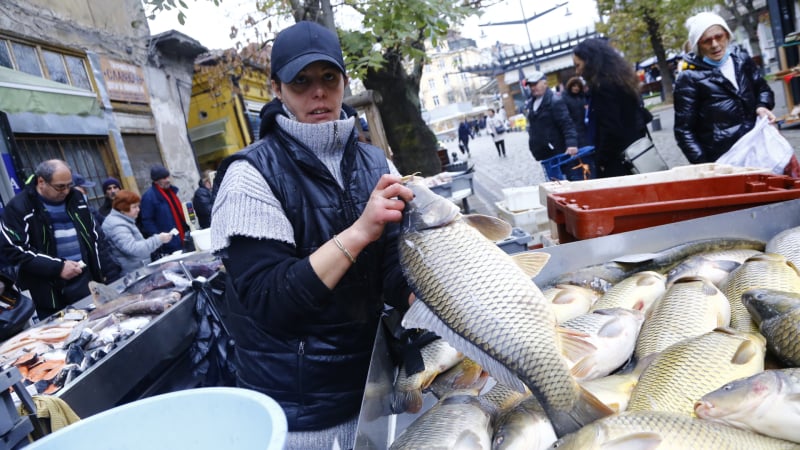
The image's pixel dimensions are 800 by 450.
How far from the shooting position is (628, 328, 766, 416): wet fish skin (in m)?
1.53

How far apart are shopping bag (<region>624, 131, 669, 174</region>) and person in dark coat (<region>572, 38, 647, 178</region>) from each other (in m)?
0.39

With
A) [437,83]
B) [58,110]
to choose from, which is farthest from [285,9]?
[437,83]

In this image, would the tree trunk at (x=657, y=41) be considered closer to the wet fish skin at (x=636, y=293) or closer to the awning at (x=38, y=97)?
the awning at (x=38, y=97)

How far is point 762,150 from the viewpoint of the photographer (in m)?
4.09

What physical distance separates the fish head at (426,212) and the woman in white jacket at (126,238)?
17.0 feet

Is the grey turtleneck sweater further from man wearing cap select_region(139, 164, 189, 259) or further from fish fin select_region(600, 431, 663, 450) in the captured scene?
man wearing cap select_region(139, 164, 189, 259)

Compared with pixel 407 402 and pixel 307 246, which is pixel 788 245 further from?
pixel 307 246

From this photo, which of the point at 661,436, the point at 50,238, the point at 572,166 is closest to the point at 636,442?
the point at 661,436

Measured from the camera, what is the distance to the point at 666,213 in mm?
2863

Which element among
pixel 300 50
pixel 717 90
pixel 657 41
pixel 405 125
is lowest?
pixel 717 90

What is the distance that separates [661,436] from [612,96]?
5.12 meters

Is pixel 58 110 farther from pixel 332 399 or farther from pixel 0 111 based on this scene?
pixel 332 399

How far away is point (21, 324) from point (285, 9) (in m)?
7.37

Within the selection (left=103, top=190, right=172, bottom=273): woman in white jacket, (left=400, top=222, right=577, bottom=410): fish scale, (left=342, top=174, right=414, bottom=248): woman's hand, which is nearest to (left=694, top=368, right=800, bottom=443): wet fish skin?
(left=400, top=222, right=577, bottom=410): fish scale
